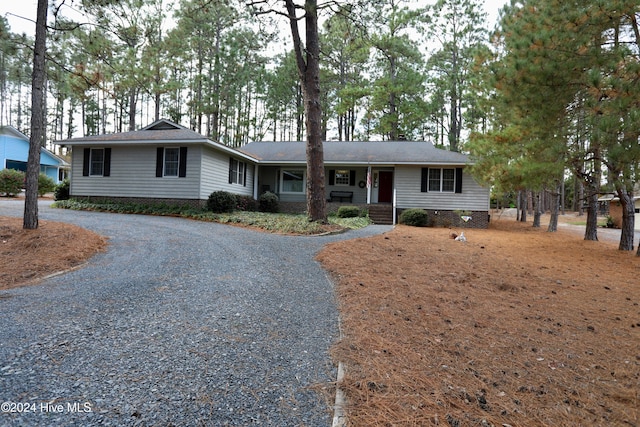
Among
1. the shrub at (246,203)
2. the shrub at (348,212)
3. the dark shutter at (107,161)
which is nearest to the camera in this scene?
the dark shutter at (107,161)

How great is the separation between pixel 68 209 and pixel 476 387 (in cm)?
1489

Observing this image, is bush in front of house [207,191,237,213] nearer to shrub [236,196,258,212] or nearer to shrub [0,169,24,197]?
→ shrub [236,196,258,212]

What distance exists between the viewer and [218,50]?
24.9 m

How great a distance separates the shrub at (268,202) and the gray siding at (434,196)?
5.88 m

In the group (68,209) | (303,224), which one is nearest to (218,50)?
(68,209)

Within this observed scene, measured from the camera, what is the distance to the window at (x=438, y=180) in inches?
629

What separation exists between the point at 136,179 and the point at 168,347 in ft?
42.6

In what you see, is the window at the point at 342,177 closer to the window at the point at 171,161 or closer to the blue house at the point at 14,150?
the window at the point at 171,161

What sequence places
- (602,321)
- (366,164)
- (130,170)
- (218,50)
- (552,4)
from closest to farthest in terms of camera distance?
1. (602,321)
2. (552,4)
3. (130,170)
4. (366,164)
5. (218,50)

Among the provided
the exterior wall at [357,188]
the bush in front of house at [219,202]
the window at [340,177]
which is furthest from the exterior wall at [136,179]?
the window at [340,177]

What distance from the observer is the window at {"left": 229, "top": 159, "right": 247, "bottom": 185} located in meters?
15.3

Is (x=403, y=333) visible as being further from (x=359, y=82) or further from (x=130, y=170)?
(x=359, y=82)

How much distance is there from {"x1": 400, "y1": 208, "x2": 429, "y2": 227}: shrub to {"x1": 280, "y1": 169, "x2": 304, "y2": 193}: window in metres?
5.69

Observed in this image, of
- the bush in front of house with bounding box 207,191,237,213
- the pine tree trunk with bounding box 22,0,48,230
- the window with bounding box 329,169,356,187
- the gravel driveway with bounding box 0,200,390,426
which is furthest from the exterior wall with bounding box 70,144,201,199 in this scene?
the gravel driveway with bounding box 0,200,390,426
